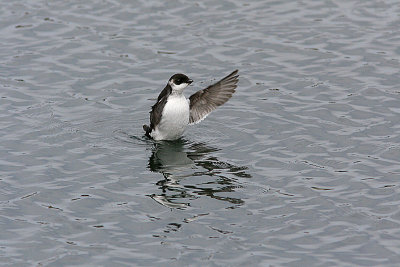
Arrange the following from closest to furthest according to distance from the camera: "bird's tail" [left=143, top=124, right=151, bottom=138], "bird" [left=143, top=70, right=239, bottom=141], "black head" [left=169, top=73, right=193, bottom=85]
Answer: "black head" [left=169, top=73, right=193, bottom=85] → "bird" [left=143, top=70, right=239, bottom=141] → "bird's tail" [left=143, top=124, right=151, bottom=138]

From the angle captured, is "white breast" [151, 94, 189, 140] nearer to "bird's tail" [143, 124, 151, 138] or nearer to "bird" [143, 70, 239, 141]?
"bird" [143, 70, 239, 141]

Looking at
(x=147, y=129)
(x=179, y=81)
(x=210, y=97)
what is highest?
(x=179, y=81)

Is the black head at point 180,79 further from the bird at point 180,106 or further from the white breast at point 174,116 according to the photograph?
the white breast at point 174,116

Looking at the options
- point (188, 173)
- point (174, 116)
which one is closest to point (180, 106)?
point (174, 116)

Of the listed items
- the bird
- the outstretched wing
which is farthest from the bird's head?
the outstretched wing

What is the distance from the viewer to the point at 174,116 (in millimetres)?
17891

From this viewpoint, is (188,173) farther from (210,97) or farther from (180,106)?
(210,97)

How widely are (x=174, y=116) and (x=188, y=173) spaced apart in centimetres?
184

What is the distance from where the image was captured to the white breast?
1789cm

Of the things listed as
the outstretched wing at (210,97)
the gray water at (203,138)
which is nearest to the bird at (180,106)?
the outstretched wing at (210,97)

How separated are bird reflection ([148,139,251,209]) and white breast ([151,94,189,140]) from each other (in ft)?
1.39

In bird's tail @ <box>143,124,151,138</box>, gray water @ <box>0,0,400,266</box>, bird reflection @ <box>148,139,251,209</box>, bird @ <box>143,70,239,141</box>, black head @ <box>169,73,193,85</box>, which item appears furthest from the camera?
bird's tail @ <box>143,124,151,138</box>

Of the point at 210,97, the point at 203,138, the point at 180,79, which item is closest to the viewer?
the point at 180,79

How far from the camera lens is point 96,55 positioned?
2258 centimetres
